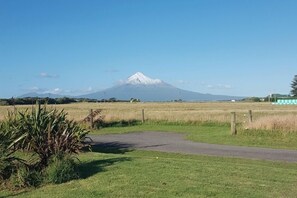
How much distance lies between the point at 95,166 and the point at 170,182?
2.50m

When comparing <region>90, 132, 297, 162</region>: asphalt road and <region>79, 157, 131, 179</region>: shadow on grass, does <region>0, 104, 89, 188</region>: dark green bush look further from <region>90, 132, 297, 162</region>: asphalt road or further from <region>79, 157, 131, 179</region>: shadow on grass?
<region>90, 132, 297, 162</region>: asphalt road

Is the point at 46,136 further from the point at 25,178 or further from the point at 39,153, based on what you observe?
the point at 25,178

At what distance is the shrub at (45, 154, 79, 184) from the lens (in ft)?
29.4

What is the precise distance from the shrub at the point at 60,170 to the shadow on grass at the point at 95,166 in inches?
11.3

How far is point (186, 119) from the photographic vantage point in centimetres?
3275

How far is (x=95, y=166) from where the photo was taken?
404 inches

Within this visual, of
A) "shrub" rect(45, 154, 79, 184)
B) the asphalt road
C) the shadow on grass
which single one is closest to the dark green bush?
"shrub" rect(45, 154, 79, 184)

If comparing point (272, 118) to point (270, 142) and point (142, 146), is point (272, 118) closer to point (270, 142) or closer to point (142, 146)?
point (270, 142)

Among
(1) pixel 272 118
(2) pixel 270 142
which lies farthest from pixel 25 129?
(1) pixel 272 118

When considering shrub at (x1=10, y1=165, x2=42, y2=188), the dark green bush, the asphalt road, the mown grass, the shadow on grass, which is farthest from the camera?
the asphalt road

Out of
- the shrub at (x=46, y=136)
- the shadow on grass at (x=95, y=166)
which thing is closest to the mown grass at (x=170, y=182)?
the shadow on grass at (x=95, y=166)

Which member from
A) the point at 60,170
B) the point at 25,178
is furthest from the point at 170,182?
the point at 25,178

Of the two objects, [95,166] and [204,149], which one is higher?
[95,166]

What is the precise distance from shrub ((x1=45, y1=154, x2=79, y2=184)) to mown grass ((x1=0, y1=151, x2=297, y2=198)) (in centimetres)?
21
